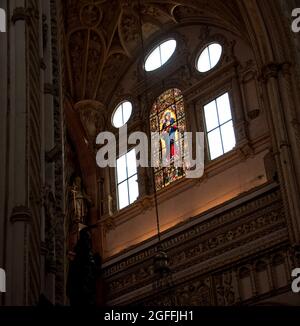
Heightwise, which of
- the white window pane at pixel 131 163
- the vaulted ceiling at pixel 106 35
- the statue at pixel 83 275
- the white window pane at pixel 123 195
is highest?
the vaulted ceiling at pixel 106 35

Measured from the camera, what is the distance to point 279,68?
49.7 feet

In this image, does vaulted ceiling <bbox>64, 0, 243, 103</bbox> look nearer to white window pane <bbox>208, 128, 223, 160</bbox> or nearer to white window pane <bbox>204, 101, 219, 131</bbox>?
white window pane <bbox>204, 101, 219, 131</bbox>

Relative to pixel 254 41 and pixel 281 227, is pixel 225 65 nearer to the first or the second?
pixel 254 41

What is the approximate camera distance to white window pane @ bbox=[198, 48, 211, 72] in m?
18.3

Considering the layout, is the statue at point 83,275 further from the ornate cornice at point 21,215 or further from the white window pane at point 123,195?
the white window pane at point 123,195

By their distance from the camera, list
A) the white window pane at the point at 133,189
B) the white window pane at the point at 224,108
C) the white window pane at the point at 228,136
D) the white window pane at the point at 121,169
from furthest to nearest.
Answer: the white window pane at the point at 121,169 → the white window pane at the point at 133,189 → the white window pane at the point at 224,108 → the white window pane at the point at 228,136

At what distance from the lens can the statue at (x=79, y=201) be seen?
61.9 ft

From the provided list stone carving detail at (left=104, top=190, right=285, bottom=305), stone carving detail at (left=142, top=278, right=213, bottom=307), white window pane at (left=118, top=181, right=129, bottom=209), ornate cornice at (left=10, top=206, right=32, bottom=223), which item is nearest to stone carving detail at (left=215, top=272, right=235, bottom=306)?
stone carving detail at (left=104, top=190, right=285, bottom=305)

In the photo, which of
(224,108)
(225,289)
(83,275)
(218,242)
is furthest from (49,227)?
(224,108)

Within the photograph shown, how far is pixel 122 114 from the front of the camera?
20219 millimetres

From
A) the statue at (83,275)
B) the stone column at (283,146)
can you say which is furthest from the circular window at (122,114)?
the statue at (83,275)

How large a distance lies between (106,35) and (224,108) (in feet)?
16.2

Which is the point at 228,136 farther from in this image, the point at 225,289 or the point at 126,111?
the point at 126,111

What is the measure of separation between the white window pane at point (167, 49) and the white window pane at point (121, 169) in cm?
288
